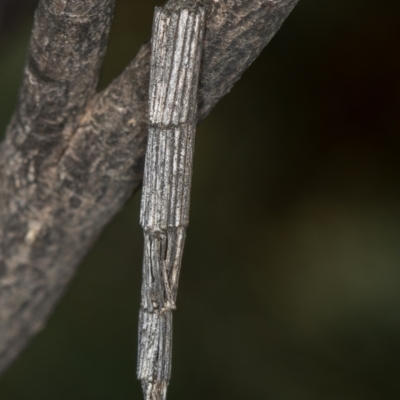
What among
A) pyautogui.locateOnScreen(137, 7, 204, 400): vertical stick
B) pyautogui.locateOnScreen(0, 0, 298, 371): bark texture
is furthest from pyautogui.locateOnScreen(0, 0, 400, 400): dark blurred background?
pyautogui.locateOnScreen(137, 7, 204, 400): vertical stick

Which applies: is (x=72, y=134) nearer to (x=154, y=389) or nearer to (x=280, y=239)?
(x=154, y=389)

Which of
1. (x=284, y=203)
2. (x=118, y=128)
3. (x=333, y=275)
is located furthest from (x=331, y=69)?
(x=118, y=128)

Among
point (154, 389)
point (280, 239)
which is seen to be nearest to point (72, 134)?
point (154, 389)

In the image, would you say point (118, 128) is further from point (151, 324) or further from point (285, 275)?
point (285, 275)

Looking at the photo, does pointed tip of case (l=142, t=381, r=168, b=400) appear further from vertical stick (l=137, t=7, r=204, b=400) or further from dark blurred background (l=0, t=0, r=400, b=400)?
dark blurred background (l=0, t=0, r=400, b=400)

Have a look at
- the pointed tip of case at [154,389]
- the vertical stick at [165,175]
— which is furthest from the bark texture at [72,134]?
the pointed tip of case at [154,389]

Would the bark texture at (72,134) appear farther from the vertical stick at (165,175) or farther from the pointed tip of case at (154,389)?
the pointed tip of case at (154,389)
